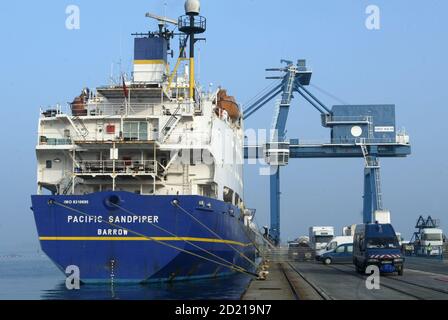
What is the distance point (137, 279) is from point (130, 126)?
739 centimetres

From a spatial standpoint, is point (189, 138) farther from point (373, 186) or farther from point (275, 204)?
point (373, 186)

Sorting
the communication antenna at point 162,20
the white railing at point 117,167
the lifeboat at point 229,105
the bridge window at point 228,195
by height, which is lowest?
the bridge window at point 228,195

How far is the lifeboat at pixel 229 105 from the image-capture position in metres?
41.1

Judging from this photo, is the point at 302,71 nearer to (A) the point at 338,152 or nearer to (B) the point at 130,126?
(A) the point at 338,152

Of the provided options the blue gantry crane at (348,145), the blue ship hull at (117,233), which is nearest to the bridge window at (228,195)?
the blue ship hull at (117,233)

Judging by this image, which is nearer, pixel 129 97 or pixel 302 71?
pixel 129 97

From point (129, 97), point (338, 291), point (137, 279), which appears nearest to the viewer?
point (338, 291)

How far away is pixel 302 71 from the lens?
2699 inches

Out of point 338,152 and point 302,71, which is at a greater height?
point 302,71

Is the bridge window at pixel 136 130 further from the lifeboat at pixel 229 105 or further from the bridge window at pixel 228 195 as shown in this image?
the lifeboat at pixel 229 105

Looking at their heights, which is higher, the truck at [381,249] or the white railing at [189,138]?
the white railing at [189,138]

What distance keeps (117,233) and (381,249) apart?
12.6m

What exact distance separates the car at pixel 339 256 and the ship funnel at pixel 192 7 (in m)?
20.7
